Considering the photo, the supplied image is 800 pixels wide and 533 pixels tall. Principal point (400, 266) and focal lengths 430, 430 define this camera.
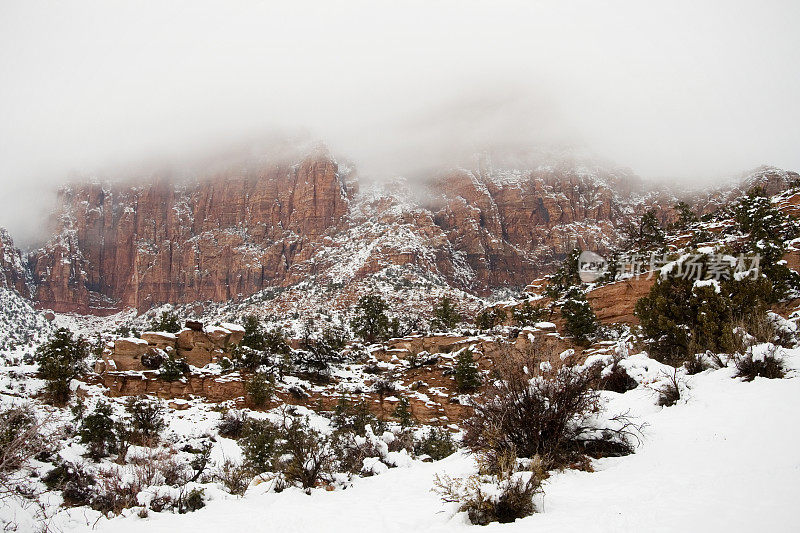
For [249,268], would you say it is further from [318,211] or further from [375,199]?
[375,199]

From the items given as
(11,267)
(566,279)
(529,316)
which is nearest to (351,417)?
(529,316)

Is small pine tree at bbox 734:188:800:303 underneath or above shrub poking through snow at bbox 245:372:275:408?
above

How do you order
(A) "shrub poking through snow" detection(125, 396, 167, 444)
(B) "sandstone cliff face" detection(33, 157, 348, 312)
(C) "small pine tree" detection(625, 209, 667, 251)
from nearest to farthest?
1. (A) "shrub poking through snow" detection(125, 396, 167, 444)
2. (C) "small pine tree" detection(625, 209, 667, 251)
3. (B) "sandstone cliff face" detection(33, 157, 348, 312)

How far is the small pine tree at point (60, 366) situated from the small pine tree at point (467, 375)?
2575 centimetres

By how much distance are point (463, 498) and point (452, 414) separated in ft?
87.1

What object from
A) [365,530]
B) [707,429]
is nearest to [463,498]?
[365,530]

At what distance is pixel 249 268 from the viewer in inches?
6526

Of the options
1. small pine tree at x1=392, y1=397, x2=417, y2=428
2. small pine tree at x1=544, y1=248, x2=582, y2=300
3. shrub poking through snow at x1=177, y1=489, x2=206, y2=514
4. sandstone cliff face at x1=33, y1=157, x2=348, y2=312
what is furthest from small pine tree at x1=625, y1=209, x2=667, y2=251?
sandstone cliff face at x1=33, y1=157, x2=348, y2=312

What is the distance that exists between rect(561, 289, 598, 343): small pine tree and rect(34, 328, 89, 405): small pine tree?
35.2 meters

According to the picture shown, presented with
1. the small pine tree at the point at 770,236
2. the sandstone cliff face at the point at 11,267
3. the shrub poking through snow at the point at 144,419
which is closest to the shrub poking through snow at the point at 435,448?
the shrub poking through snow at the point at 144,419

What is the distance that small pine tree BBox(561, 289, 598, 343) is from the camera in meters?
34.6

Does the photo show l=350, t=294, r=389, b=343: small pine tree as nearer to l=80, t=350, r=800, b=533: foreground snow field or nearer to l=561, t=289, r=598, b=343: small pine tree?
l=561, t=289, r=598, b=343: small pine tree

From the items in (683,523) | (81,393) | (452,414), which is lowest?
(452,414)

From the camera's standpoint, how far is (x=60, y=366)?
2564 cm
